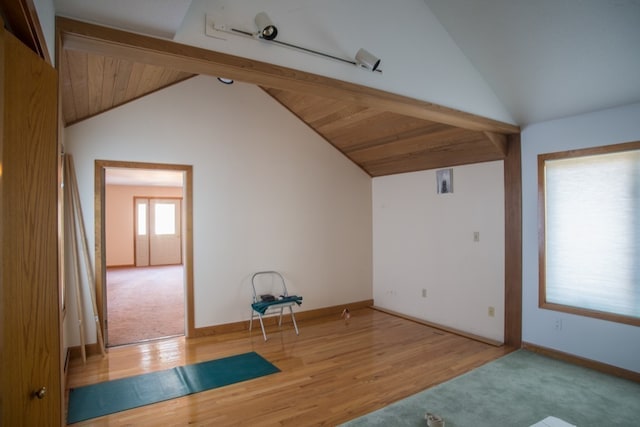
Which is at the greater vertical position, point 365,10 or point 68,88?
point 365,10

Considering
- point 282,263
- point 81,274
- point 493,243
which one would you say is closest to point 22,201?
point 81,274

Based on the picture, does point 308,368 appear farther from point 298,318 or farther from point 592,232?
point 592,232

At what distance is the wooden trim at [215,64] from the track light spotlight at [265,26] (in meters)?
0.16

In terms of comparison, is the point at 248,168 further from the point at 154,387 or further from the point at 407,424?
the point at 407,424

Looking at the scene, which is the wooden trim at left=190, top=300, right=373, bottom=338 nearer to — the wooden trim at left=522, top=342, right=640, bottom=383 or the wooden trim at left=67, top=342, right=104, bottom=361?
the wooden trim at left=67, top=342, right=104, bottom=361

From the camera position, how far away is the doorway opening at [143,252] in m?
3.95

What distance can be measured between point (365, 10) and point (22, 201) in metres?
2.44

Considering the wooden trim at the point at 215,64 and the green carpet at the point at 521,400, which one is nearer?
the wooden trim at the point at 215,64

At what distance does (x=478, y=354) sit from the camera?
375 centimetres

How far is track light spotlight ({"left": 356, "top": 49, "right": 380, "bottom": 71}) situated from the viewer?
2490 millimetres

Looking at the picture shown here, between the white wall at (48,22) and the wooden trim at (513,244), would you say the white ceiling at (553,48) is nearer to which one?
the wooden trim at (513,244)

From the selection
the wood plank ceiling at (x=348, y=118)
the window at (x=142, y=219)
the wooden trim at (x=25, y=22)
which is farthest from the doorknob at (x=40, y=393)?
the window at (x=142, y=219)

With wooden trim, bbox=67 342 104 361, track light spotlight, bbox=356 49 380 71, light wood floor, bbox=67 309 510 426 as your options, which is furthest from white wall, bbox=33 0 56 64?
wooden trim, bbox=67 342 104 361

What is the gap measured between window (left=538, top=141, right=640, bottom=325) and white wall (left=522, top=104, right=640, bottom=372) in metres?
0.08
